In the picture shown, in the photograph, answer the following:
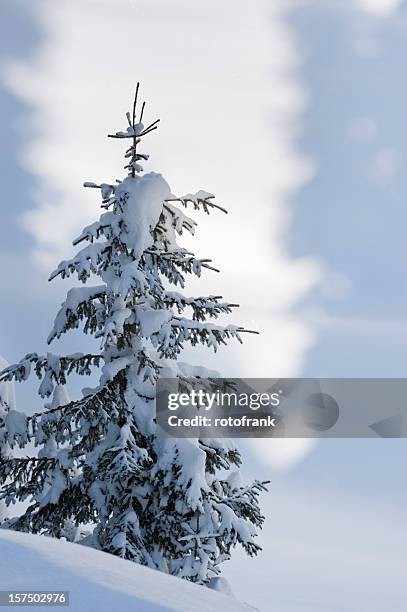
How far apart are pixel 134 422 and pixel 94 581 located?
794 cm

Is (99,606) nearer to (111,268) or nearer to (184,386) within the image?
(184,386)

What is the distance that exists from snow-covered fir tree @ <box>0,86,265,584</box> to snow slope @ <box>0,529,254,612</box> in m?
5.95

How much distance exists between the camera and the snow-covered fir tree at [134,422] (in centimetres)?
1231

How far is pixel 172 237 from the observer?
14344mm

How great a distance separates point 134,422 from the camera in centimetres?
1298

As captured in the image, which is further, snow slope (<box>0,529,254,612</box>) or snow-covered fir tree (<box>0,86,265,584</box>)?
snow-covered fir tree (<box>0,86,265,584</box>)

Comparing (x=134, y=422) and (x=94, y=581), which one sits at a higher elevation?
(x=134, y=422)

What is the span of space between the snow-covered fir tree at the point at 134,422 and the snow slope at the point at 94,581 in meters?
5.95

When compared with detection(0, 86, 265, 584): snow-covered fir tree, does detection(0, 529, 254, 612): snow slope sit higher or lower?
lower

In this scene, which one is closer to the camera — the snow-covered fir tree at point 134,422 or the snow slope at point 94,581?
the snow slope at point 94,581

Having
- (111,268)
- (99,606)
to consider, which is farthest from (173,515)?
(99,606)

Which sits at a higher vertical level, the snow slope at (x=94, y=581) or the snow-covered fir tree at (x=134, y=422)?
the snow-covered fir tree at (x=134, y=422)

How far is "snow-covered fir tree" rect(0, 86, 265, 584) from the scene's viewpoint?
485 inches

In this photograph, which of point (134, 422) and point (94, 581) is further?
point (134, 422)
